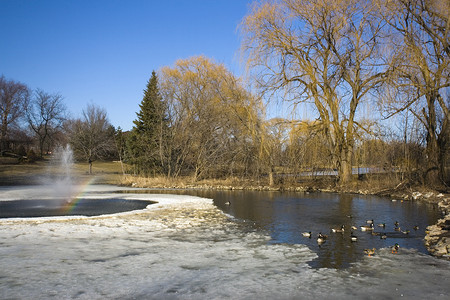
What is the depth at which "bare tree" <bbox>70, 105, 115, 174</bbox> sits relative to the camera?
44344mm

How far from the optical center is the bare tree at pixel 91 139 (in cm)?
4434

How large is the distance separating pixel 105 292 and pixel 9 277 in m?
1.72

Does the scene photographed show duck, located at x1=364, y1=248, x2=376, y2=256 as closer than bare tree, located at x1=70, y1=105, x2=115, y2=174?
Yes

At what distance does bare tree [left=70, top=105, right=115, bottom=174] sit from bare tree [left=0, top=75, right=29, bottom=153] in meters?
7.90

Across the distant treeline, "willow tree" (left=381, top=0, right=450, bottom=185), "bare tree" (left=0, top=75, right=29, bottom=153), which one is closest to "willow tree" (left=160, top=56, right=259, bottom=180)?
the distant treeline

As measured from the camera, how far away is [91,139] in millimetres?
44031

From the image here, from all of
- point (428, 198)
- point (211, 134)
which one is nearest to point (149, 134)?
point (211, 134)

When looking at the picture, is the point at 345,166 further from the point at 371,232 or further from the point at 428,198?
the point at 371,232

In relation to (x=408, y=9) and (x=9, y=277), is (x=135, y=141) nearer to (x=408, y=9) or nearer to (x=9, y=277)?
(x=408, y=9)

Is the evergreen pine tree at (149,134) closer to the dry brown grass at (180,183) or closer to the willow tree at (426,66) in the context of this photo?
the dry brown grass at (180,183)

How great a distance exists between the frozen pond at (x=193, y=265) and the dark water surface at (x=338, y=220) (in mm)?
129

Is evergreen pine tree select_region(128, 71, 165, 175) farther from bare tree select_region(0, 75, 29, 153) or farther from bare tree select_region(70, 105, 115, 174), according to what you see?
bare tree select_region(0, 75, 29, 153)

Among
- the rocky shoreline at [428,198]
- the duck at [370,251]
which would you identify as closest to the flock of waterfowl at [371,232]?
the duck at [370,251]

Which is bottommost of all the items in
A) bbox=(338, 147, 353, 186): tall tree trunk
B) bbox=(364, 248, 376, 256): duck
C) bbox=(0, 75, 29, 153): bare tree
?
bbox=(364, 248, 376, 256): duck
